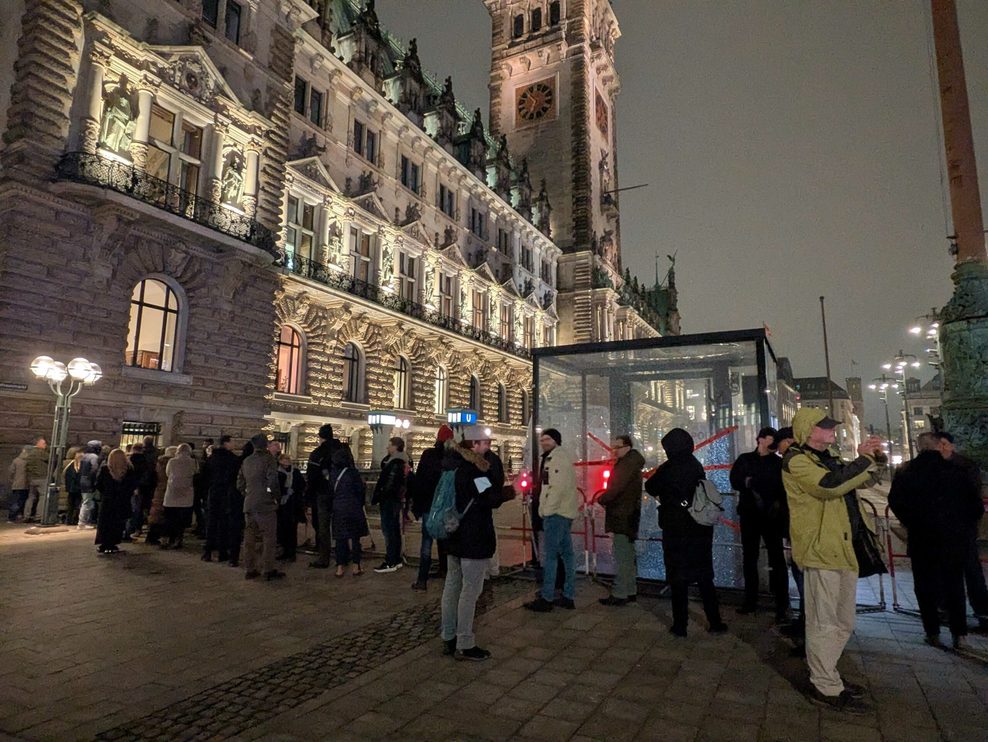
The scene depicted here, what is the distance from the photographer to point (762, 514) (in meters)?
6.27

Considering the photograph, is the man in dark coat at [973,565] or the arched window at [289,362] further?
the arched window at [289,362]

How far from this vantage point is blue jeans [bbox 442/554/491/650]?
484cm

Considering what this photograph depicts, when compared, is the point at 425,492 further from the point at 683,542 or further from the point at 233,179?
the point at 233,179

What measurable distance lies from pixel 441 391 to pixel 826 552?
27978 millimetres

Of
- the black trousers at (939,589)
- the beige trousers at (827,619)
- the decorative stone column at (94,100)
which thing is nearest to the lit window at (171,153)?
the decorative stone column at (94,100)

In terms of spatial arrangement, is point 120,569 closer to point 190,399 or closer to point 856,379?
point 190,399

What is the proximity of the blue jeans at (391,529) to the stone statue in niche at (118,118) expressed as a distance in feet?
43.1

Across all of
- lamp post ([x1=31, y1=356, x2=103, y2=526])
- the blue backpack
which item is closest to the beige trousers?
the blue backpack

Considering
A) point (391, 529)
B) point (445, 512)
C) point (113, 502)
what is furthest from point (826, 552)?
point (113, 502)

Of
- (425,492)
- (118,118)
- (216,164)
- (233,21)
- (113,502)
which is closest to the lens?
(425,492)

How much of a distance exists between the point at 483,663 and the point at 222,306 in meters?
16.4

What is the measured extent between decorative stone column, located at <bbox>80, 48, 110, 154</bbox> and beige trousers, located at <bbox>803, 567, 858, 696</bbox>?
17.6 meters

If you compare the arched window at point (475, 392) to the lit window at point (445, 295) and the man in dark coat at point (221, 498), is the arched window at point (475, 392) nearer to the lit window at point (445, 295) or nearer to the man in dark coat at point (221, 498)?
the lit window at point (445, 295)

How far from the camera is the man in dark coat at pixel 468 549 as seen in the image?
191 inches
